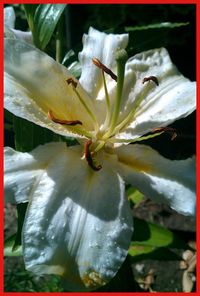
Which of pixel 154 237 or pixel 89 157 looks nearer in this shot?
pixel 89 157

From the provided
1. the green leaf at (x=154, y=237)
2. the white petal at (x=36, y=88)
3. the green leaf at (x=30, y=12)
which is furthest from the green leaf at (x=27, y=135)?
the green leaf at (x=154, y=237)

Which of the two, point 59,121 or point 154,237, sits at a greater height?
point 59,121

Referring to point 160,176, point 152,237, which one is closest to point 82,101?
point 160,176

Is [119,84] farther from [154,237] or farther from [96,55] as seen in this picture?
[154,237]

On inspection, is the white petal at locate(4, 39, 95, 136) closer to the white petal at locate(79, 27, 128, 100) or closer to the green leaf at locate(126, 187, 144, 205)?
the white petal at locate(79, 27, 128, 100)

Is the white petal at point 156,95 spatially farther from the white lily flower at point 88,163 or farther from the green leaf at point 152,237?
the green leaf at point 152,237

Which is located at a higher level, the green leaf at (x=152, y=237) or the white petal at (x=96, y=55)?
the white petal at (x=96, y=55)
